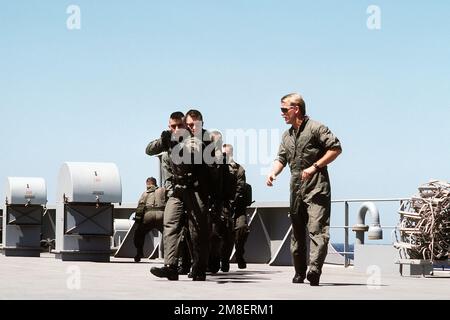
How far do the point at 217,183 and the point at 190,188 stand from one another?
0.33 meters

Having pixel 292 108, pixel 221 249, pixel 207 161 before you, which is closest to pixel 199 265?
pixel 207 161

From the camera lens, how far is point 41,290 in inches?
378

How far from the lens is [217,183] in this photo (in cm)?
1200

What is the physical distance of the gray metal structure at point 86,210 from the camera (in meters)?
19.3

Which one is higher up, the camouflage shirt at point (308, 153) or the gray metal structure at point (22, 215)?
the camouflage shirt at point (308, 153)

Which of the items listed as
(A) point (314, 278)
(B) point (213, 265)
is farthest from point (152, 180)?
(A) point (314, 278)

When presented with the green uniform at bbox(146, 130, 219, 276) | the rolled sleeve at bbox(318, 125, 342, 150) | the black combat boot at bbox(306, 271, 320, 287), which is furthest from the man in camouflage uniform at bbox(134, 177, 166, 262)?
the black combat boot at bbox(306, 271, 320, 287)

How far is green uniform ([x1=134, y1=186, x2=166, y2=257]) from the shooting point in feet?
60.5

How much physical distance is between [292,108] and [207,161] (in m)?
1.28

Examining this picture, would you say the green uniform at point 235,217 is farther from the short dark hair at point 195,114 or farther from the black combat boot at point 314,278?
the black combat boot at point 314,278

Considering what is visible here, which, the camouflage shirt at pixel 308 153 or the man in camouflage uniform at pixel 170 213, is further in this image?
the man in camouflage uniform at pixel 170 213

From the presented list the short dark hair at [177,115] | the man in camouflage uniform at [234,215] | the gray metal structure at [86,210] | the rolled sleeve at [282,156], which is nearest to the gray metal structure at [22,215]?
the gray metal structure at [86,210]

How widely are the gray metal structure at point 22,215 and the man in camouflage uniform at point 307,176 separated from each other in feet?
44.9

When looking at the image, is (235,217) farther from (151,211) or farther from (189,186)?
(189,186)
